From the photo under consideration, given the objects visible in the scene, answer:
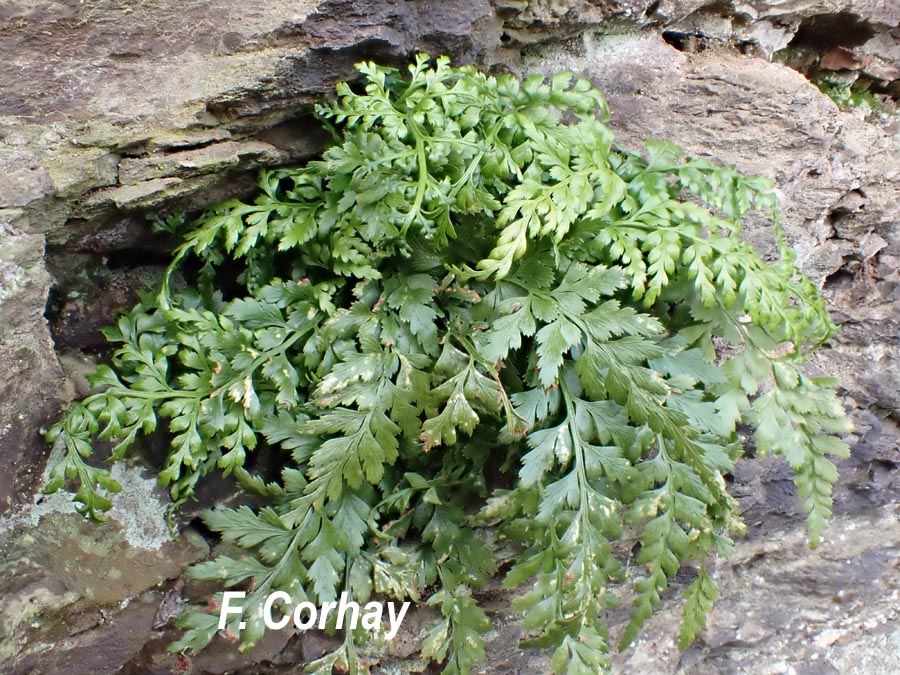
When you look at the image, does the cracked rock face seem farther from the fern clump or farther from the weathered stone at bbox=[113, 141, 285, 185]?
the fern clump

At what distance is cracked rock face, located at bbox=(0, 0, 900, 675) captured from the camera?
1.55 meters

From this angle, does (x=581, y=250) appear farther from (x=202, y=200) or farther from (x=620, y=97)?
(x=202, y=200)

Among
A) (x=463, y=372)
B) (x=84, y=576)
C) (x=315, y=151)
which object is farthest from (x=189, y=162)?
(x=84, y=576)

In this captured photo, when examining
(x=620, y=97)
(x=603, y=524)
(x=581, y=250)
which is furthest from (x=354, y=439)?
(x=620, y=97)

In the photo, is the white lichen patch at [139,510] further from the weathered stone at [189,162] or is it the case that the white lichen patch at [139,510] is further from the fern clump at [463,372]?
the weathered stone at [189,162]

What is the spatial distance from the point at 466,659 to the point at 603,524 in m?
0.50

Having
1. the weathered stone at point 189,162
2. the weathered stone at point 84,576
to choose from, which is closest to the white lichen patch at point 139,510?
the weathered stone at point 84,576

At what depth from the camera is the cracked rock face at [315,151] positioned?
5.08ft

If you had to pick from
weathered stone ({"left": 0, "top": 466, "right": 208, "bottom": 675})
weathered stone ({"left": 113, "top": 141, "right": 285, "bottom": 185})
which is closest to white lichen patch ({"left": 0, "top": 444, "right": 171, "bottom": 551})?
weathered stone ({"left": 0, "top": 466, "right": 208, "bottom": 675})

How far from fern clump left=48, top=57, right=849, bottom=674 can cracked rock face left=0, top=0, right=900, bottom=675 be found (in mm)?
131

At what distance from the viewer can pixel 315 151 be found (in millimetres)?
1829

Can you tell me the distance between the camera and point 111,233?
5.53 feet

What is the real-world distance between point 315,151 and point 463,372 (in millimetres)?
723

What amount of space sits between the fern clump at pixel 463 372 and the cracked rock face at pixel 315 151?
131 mm
